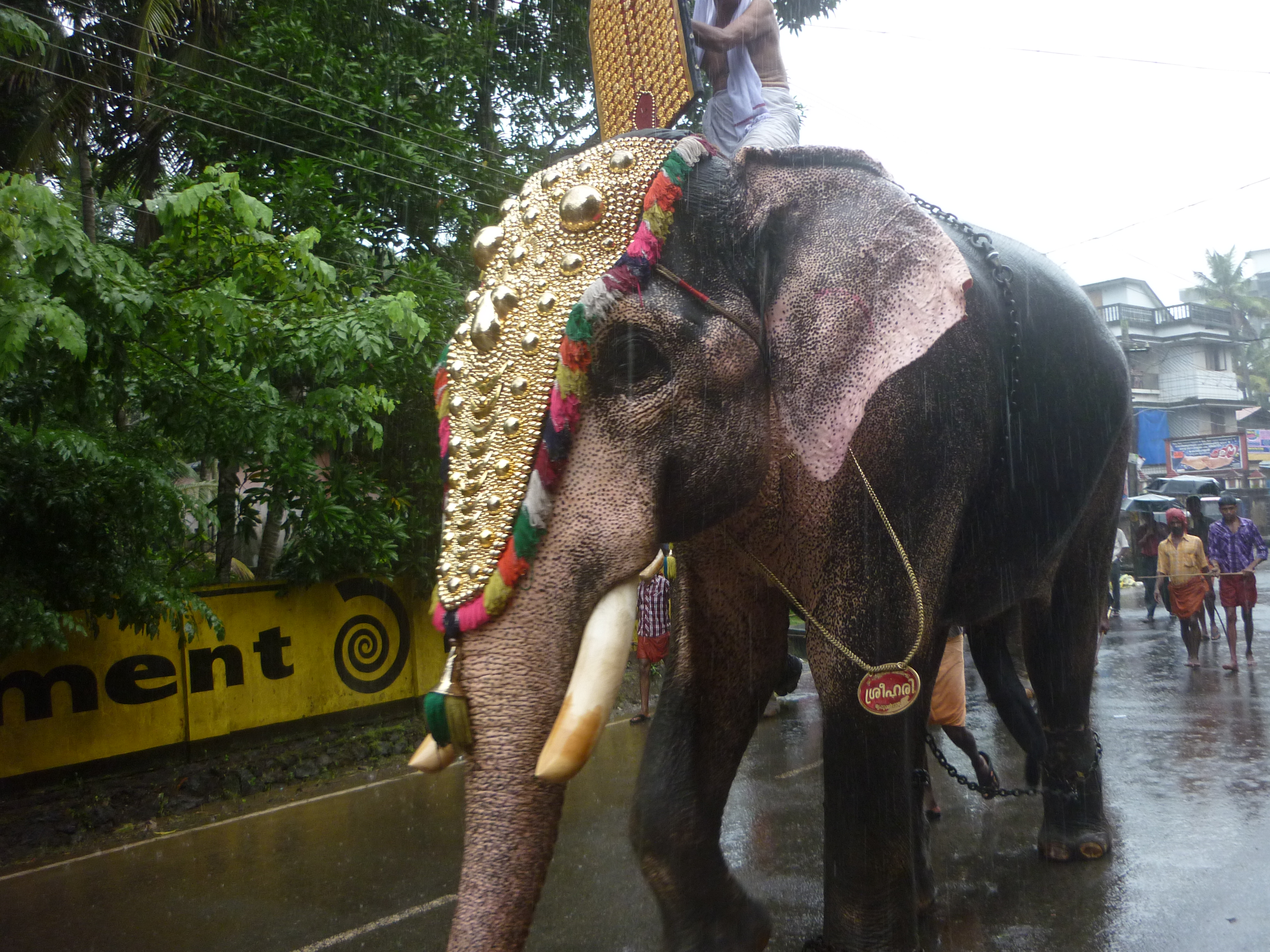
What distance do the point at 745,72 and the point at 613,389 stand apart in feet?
4.94

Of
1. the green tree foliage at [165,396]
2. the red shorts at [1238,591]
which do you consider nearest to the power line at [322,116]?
the green tree foliage at [165,396]

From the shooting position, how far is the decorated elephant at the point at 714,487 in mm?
1940

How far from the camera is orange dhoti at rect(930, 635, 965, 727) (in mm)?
5031

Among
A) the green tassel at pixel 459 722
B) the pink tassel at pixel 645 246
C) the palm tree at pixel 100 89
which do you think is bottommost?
the green tassel at pixel 459 722

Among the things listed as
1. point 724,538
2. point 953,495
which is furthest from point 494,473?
point 953,495

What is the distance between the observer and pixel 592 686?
1.91 m

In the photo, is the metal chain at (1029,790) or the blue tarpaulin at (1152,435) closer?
the metal chain at (1029,790)

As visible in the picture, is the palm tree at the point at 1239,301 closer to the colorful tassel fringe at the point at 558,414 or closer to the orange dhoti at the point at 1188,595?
the orange dhoti at the point at 1188,595

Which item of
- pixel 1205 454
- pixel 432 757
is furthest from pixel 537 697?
pixel 1205 454

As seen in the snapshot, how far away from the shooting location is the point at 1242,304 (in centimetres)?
4538

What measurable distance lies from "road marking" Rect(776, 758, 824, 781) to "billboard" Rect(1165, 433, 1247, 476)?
28.1m

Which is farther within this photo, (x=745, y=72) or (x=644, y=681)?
(x=644, y=681)

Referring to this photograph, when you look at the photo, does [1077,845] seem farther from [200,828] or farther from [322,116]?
[322,116]

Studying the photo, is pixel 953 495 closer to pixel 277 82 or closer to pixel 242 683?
pixel 242 683
